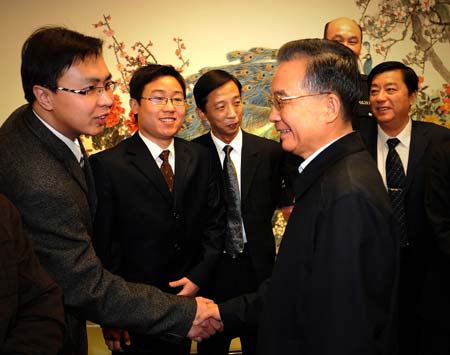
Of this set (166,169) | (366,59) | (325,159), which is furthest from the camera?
(366,59)

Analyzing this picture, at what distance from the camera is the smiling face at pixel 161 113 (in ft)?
6.99

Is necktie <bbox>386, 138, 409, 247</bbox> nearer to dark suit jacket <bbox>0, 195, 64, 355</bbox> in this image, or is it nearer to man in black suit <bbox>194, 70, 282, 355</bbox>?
man in black suit <bbox>194, 70, 282, 355</bbox>

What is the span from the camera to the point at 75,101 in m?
1.54

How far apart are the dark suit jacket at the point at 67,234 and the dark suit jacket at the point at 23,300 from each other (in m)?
0.23

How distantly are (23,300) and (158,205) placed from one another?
0.94m

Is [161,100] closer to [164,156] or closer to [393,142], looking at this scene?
[164,156]

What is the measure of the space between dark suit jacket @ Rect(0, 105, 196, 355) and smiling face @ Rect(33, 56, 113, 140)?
0.06 meters

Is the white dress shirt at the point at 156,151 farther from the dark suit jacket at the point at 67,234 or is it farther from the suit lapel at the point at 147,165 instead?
the dark suit jacket at the point at 67,234

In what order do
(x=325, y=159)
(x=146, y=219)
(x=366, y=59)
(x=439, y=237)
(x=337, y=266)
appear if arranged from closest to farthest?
(x=337, y=266) < (x=325, y=159) < (x=146, y=219) < (x=439, y=237) < (x=366, y=59)

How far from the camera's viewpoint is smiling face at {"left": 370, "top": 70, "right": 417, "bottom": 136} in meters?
2.57

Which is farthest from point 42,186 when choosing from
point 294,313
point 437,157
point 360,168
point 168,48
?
point 168,48

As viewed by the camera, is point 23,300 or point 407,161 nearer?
point 23,300

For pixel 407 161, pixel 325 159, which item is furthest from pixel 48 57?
pixel 407 161

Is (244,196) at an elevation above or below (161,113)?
below
